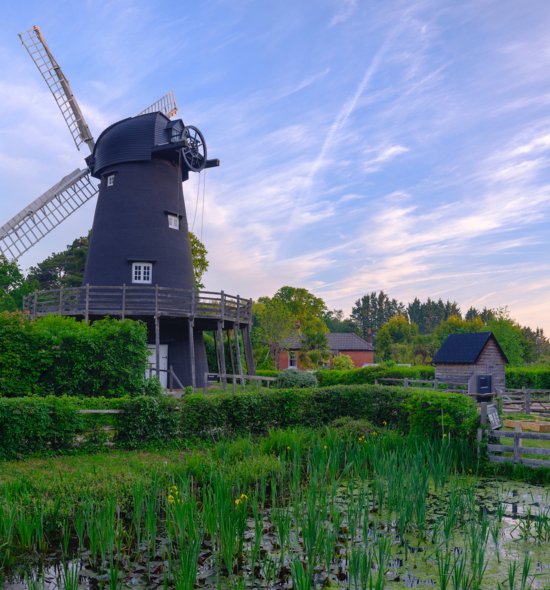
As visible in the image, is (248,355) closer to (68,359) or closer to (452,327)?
(68,359)

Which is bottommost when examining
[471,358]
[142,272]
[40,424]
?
[40,424]

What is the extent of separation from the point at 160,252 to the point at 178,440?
41.1ft

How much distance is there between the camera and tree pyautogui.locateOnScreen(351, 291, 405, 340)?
104 m

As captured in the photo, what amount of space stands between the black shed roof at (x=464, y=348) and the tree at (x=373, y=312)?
7522 cm

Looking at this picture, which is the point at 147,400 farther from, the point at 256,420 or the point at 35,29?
the point at 35,29

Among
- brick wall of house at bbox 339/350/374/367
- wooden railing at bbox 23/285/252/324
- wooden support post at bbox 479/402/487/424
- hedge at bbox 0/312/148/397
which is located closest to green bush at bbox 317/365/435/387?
wooden railing at bbox 23/285/252/324

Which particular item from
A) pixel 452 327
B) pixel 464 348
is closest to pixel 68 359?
pixel 464 348

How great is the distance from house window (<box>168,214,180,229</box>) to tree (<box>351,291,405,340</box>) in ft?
263

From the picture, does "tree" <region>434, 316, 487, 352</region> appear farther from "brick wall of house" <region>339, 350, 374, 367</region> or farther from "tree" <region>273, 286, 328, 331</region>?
"tree" <region>273, 286, 328, 331</region>

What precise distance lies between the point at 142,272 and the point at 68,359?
8275mm

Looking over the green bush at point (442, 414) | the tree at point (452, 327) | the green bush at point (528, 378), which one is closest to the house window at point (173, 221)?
the green bush at point (442, 414)

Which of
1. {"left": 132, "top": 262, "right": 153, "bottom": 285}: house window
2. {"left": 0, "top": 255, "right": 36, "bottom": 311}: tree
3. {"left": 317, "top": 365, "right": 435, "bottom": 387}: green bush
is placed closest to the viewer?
{"left": 132, "top": 262, "right": 153, "bottom": 285}: house window

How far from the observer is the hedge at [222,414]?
435 inches

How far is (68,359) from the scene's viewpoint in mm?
15438
